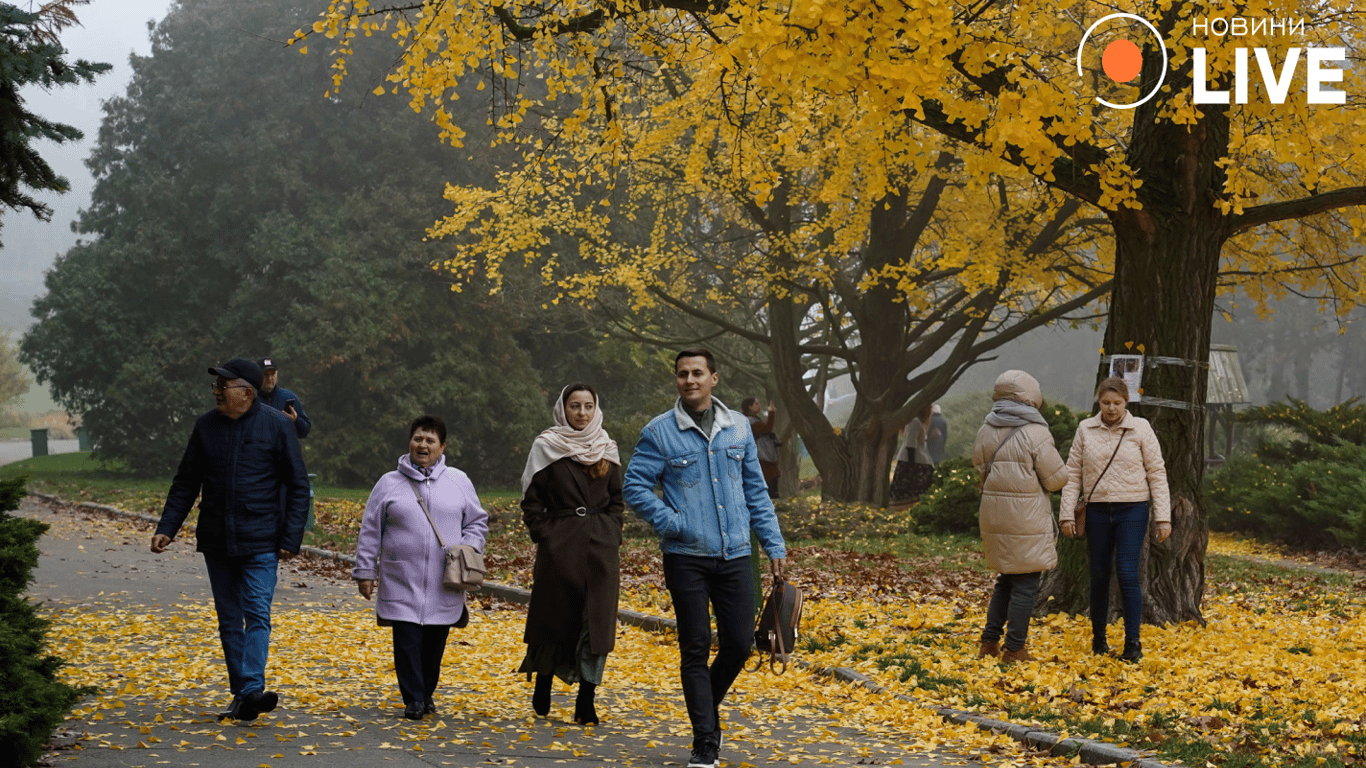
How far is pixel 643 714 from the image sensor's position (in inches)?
279

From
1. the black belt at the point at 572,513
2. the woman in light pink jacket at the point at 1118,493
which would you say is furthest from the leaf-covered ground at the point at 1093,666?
the black belt at the point at 572,513

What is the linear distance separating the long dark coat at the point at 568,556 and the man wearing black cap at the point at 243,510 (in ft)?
3.90

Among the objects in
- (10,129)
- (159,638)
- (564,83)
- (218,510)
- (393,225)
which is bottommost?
(159,638)

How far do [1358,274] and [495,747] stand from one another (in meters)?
12.2

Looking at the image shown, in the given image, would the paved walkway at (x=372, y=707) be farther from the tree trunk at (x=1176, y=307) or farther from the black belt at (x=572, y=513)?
the tree trunk at (x=1176, y=307)

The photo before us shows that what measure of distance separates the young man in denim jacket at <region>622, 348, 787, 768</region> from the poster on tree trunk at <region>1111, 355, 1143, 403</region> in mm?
4432

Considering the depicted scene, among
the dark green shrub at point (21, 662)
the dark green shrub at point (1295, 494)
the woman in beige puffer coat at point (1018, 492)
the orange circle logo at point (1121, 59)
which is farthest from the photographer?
the dark green shrub at point (1295, 494)

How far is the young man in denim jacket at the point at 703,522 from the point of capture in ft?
18.6

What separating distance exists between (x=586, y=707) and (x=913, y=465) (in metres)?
15.0

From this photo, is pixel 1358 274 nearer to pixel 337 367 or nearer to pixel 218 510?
pixel 218 510

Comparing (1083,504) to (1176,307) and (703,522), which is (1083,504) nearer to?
(1176,307)

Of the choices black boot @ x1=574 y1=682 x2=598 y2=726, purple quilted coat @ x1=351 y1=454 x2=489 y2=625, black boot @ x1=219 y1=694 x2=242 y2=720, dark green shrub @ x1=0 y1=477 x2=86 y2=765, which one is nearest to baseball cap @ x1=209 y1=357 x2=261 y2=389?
purple quilted coat @ x1=351 y1=454 x2=489 y2=625

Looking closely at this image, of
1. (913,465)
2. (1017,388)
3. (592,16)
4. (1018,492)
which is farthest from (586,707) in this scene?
(913,465)

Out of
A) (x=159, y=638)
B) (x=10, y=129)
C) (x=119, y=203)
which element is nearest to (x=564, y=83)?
(x=10, y=129)
